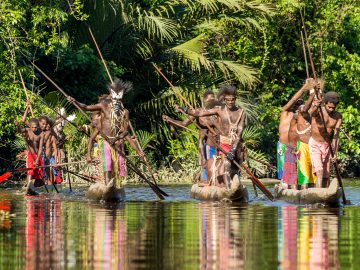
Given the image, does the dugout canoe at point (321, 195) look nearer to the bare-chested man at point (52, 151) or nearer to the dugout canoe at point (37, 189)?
the dugout canoe at point (37, 189)

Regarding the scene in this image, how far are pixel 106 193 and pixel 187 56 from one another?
46.4 ft

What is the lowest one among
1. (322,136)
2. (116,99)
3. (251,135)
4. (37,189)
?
(37,189)

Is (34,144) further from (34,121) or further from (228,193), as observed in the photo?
(228,193)

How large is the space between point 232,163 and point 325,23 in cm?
1783

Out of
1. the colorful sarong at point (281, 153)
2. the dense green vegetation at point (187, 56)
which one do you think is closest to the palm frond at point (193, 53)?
the dense green vegetation at point (187, 56)

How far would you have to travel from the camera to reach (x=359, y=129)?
3922 cm

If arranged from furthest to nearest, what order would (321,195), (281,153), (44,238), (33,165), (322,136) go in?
(33,165) < (281,153) < (322,136) < (321,195) < (44,238)

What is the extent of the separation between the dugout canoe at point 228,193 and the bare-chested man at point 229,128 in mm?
304

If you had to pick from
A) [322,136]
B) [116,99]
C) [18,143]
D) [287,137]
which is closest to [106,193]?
[116,99]

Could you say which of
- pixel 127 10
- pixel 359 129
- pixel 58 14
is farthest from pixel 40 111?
pixel 359 129

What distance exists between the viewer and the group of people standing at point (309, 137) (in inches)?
856

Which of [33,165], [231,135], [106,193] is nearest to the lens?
[106,193]

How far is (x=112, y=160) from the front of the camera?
2352cm

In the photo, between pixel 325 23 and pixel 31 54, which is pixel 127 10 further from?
pixel 325 23
